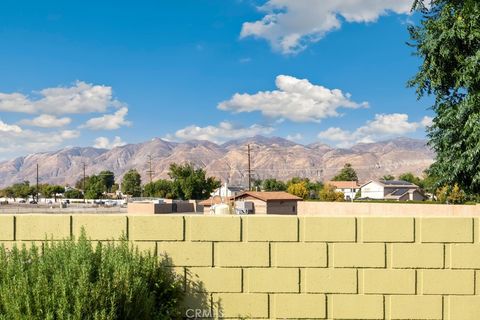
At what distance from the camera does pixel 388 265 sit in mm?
5562

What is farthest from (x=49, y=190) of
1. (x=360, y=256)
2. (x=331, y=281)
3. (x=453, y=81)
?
(x=360, y=256)

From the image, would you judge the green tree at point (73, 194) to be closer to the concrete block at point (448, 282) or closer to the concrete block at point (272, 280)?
the concrete block at point (272, 280)

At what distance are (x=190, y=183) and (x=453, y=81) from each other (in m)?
62.8

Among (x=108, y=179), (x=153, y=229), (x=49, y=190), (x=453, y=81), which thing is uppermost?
(x=453, y=81)

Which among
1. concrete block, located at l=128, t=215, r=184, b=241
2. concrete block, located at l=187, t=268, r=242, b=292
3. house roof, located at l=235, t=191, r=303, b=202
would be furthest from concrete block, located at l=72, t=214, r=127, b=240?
house roof, located at l=235, t=191, r=303, b=202

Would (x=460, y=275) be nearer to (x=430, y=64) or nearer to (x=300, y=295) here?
(x=300, y=295)

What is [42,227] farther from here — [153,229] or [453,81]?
[453,81]

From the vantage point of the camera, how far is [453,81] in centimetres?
1491

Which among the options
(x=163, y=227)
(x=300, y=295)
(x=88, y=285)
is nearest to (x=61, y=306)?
(x=88, y=285)

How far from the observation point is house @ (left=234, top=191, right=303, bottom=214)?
47.8m

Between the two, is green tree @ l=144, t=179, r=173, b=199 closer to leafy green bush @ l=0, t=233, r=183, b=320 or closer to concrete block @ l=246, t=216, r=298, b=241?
concrete block @ l=246, t=216, r=298, b=241

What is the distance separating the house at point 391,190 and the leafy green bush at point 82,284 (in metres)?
107

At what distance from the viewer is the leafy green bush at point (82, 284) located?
4227 mm

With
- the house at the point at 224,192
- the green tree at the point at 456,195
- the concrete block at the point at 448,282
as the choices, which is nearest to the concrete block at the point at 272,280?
the concrete block at the point at 448,282
